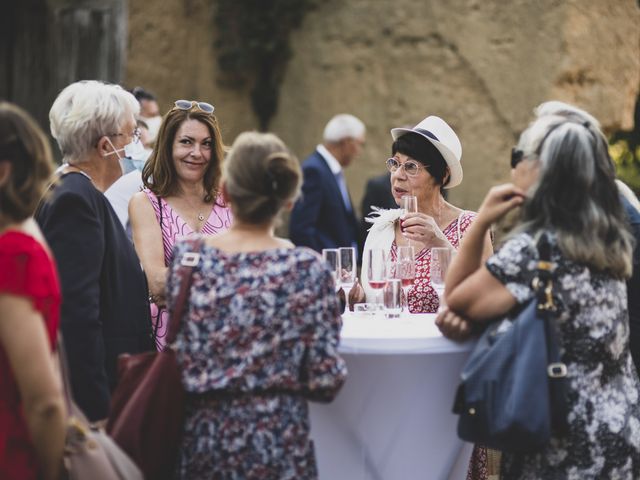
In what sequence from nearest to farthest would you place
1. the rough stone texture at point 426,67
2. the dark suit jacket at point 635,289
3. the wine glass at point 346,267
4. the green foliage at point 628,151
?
the dark suit jacket at point 635,289
the wine glass at point 346,267
the rough stone texture at point 426,67
the green foliage at point 628,151

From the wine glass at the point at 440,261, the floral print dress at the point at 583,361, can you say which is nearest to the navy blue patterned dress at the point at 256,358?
the floral print dress at the point at 583,361

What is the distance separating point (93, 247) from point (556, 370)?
173 centimetres

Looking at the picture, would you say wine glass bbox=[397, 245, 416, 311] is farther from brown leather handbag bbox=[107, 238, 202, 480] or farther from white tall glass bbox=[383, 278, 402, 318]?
brown leather handbag bbox=[107, 238, 202, 480]

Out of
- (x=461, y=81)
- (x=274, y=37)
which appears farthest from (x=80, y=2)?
(x=461, y=81)

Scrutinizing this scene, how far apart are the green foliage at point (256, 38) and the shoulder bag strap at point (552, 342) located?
677cm

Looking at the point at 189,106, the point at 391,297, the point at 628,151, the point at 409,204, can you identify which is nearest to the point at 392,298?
the point at 391,297

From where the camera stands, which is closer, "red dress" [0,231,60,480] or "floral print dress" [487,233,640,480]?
"red dress" [0,231,60,480]

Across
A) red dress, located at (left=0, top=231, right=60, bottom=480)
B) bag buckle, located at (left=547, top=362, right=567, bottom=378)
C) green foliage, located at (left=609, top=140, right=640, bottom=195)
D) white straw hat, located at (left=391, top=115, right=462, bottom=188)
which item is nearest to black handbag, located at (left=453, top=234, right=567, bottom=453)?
bag buckle, located at (left=547, top=362, right=567, bottom=378)

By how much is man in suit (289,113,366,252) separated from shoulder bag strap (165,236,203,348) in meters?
5.10

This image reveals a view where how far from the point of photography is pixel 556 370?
3.02 m

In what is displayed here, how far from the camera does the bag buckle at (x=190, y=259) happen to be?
299 centimetres

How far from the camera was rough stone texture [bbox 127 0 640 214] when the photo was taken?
26.6 ft

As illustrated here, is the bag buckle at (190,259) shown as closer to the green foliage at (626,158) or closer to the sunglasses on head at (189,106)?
the sunglasses on head at (189,106)

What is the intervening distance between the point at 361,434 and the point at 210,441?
2.88 feet
